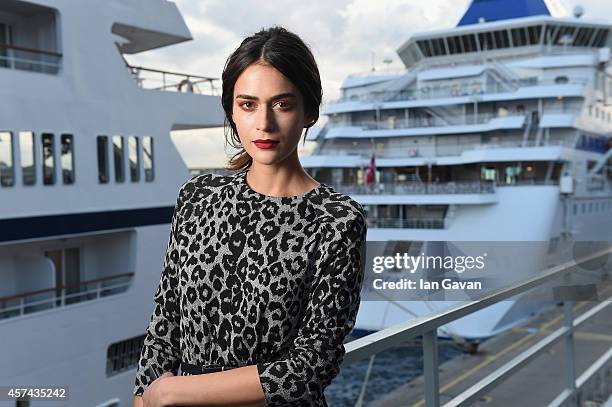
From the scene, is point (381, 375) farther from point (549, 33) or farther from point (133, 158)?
point (549, 33)

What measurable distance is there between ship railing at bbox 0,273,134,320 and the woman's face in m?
5.31

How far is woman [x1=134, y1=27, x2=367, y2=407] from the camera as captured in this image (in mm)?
955

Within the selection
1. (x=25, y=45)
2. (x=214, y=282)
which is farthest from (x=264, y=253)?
(x=25, y=45)

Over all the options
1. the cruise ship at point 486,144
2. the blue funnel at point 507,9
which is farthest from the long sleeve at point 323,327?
the blue funnel at point 507,9

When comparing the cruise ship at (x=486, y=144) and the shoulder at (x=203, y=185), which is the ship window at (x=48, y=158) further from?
the cruise ship at (x=486, y=144)

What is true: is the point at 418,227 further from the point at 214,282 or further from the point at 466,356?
the point at 214,282

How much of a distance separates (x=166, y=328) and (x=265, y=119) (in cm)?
38

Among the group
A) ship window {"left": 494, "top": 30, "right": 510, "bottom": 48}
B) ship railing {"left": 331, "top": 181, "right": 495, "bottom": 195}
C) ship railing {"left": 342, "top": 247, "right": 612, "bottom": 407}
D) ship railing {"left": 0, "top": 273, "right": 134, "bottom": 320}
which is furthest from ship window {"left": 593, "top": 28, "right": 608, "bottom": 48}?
ship railing {"left": 342, "top": 247, "right": 612, "bottom": 407}

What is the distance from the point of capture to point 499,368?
95.3 inches

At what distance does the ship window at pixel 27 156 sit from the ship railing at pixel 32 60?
73cm

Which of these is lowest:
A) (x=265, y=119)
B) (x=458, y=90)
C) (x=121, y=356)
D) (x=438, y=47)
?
(x=121, y=356)

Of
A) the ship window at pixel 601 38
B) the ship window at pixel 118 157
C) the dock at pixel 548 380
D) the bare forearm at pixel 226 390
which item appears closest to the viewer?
the bare forearm at pixel 226 390

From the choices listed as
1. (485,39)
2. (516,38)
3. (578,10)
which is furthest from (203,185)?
(578,10)

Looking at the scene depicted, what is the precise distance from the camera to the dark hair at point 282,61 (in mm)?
986
